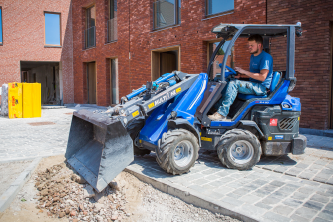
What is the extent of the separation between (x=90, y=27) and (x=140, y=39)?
260 inches

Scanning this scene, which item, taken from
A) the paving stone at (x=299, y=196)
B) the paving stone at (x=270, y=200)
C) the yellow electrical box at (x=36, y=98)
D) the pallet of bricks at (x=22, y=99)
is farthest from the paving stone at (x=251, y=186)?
the pallet of bricks at (x=22, y=99)

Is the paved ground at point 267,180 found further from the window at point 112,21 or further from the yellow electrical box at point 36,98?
the window at point 112,21

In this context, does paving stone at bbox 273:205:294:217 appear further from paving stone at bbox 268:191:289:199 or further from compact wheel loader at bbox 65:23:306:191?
compact wheel loader at bbox 65:23:306:191

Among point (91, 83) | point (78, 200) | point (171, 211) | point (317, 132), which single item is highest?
point (91, 83)

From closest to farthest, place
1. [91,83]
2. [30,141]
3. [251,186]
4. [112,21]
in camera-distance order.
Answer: [251,186] < [30,141] < [112,21] < [91,83]

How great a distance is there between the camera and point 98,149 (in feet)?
14.9

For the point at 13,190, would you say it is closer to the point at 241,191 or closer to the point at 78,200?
the point at 78,200

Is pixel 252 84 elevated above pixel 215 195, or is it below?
above

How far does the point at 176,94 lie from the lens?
15.6ft

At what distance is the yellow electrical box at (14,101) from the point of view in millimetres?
12328

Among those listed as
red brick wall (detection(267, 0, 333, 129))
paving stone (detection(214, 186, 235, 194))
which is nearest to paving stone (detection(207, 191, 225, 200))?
paving stone (detection(214, 186, 235, 194))

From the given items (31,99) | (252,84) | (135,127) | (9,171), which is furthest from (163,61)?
(9,171)

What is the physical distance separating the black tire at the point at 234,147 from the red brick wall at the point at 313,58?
417 cm

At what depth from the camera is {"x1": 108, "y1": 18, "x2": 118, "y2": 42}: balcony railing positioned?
1606cm
